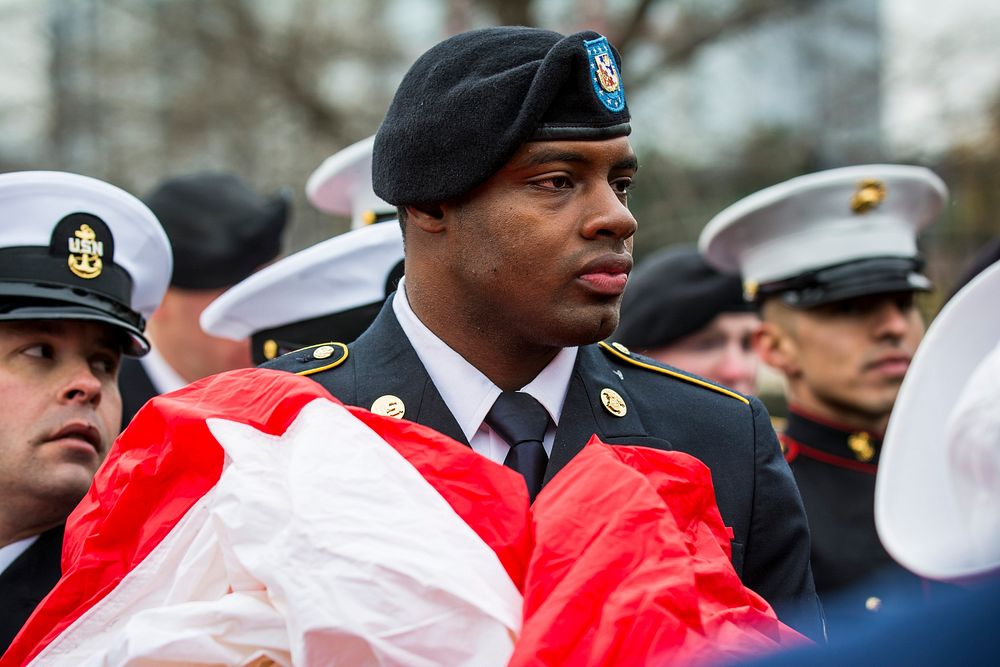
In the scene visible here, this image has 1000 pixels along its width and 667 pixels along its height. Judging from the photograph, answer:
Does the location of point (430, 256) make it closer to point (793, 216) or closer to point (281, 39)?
point (793, 216)

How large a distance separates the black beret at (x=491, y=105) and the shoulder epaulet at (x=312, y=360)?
0.37m

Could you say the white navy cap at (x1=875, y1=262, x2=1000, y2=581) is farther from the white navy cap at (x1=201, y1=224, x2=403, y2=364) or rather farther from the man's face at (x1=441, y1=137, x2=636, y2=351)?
the white navy cap at (x1=201, y1=224, x2=403, y2=364)

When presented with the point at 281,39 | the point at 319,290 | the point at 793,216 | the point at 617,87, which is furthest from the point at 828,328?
the point at 281,39

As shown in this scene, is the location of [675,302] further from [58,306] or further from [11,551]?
[11,551]

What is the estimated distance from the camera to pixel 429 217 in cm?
260

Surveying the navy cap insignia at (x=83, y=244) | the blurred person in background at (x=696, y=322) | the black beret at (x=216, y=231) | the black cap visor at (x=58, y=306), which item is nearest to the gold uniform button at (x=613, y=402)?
the black cap visor at (x=58, y=306)

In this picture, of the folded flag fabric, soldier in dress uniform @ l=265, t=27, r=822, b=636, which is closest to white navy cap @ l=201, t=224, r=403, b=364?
soldier in dress uniform @ l=265, t=27, r=822, b=636

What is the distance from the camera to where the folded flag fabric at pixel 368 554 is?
1.92m

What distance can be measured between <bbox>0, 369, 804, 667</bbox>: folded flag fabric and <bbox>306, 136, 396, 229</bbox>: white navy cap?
1.79 m

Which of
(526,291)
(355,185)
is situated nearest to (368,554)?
(526,291)

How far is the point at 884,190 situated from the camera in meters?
4.52

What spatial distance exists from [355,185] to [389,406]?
1783 millimetres

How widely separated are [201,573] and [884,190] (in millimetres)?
3168

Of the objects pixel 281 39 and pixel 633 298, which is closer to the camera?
pixel 633 298
